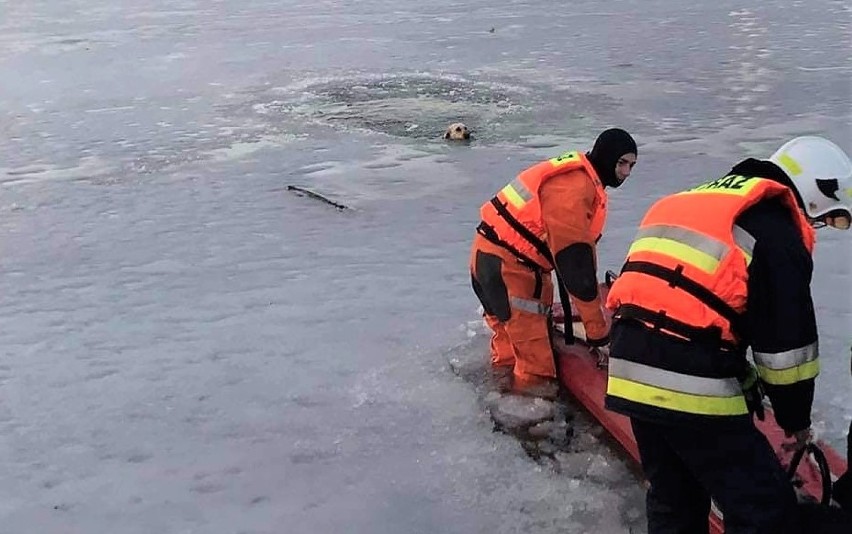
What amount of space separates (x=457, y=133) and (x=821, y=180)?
8.03m

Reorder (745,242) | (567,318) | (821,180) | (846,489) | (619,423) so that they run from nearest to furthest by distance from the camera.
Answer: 1. (745,242)
2. (821,180)
3. (846,489)
4. (619,423)
5. (567,318)

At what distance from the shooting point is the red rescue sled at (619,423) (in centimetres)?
339

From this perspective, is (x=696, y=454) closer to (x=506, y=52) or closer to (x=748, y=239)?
(x=748, y=239)

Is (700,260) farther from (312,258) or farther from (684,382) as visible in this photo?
(312,258)

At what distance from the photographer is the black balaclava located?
4.27 metres

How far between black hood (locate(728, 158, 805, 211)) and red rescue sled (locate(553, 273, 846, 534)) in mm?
1011

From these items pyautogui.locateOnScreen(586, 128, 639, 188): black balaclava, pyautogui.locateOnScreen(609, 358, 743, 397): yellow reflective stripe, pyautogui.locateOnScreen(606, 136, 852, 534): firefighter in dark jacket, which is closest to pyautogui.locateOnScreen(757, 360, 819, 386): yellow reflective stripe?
pyautogui.locateOnScreen(606, 136, 852, 534): firefighter in dark jacket

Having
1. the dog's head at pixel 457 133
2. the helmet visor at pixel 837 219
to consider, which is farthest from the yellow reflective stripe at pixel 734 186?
the dog's head at pixel 457 133

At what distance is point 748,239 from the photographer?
257cm

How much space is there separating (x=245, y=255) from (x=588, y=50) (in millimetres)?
10275

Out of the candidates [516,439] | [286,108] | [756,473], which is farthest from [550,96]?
[756,473]

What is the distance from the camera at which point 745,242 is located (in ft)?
8.43

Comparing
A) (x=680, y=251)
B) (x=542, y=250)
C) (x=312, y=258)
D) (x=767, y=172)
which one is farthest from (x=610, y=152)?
(x=312, y=258)

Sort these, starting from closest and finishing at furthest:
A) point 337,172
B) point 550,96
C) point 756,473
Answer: point 756,473 → point 337,172 → point 550,96
